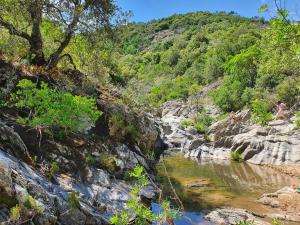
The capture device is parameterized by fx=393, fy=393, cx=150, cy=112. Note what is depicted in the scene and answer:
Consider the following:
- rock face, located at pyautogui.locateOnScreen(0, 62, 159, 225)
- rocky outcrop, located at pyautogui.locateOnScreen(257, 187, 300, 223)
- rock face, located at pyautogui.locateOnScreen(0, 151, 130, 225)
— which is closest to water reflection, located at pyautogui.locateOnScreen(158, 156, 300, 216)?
rocky outcrop, located at pyautogui.locateOnScreen(257, 187, 300, 223)

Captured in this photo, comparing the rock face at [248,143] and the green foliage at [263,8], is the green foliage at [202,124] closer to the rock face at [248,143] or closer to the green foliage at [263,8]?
the rock face at [248,143]

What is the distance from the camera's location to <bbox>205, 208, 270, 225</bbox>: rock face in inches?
634

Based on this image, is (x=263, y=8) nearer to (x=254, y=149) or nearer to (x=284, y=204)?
(x=284, y=204)

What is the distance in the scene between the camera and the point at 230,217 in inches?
651

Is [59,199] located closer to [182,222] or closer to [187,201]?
[182,222]

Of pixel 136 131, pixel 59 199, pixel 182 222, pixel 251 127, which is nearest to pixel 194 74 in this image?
pixel 251 127

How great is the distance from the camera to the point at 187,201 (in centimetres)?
2016

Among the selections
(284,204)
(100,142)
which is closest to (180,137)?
(284,204)

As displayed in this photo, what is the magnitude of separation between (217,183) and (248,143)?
12.8 metres

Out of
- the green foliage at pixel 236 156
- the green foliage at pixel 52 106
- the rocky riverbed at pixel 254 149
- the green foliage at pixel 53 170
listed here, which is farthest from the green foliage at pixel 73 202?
the green foliage at pixel 236 156

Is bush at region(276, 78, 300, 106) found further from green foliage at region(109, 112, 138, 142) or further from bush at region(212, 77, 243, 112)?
green foliage at region(109, 112, 138, 142)

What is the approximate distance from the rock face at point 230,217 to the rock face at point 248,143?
16662mm

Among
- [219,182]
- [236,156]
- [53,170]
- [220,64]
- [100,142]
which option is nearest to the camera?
[53,170]

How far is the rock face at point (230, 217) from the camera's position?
16098mm
